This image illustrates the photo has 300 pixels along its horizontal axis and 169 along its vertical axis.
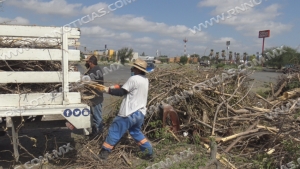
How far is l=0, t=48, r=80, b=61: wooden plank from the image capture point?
12.8 feet

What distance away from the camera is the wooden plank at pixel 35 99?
12.9 ft

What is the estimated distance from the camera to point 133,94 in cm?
464

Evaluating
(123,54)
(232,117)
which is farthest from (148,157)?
(123,54)

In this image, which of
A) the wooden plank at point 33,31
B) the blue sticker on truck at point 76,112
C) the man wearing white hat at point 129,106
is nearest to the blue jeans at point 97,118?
the man wearing white hat at point 129,106

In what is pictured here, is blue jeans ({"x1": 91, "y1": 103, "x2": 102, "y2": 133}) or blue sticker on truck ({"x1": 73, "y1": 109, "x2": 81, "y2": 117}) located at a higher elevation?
blue sticker on truck ({"x1": 73, "y1": 109, "x2": 81, "y2": 117})

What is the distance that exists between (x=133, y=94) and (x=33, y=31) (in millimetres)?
1698

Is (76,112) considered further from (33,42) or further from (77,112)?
(33,42)

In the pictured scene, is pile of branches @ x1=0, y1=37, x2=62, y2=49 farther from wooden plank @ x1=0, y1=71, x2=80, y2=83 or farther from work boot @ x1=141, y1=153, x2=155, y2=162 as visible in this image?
work boot @ x1=141, y1=153, x2=155, y2=162

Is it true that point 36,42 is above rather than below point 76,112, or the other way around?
above

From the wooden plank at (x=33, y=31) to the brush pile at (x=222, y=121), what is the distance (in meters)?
2.01

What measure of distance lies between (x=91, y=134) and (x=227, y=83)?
3320 mm

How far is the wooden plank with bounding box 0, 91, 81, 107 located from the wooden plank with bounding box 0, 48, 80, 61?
0.49 metres

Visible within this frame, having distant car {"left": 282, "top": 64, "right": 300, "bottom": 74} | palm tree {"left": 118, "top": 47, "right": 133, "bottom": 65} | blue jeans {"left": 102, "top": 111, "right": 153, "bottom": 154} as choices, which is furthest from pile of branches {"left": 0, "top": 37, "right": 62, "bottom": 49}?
palm tree {"left": 118, "top": 47, "right": 133, "bottom": 65}

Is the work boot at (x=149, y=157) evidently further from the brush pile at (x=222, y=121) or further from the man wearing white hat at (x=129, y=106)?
the man wearing white hat at (x=129, y=106)
